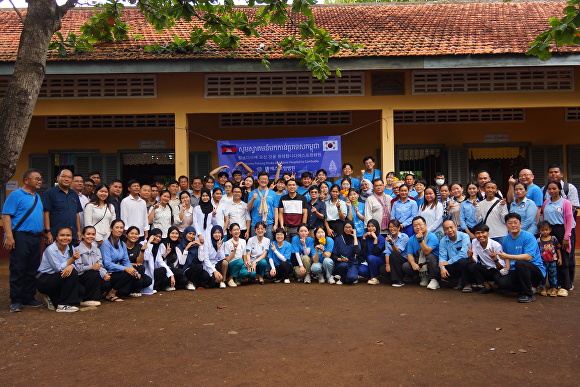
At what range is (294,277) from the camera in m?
8.46

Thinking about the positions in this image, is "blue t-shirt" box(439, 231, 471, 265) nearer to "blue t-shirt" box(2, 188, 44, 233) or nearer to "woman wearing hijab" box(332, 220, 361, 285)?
"woman wearing hijab" box(332, 220, 361, 285)

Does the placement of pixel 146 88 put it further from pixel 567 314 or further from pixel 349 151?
pixel 567 314

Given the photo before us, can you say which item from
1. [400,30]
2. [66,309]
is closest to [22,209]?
[66,309]

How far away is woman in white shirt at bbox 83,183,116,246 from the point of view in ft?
23.4

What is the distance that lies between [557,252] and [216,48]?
649cm

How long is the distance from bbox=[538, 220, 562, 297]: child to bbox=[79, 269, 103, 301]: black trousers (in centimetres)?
558

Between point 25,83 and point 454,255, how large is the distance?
574 centimetres

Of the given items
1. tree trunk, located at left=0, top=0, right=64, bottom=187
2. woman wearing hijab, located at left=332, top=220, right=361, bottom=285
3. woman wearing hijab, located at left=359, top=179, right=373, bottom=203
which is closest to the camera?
tree trunk, located at left=0, top=0, right=64, bottom=187

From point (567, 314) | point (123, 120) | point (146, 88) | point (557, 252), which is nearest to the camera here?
point (567, 314)

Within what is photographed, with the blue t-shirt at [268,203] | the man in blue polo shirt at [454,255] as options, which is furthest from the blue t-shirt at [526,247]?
the blue t-shirt at [268,203]

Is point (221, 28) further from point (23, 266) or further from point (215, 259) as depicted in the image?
point (23, 266)

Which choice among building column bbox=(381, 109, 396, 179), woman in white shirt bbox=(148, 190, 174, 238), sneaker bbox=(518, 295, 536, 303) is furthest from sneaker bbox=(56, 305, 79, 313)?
building column bbox=(381, 109, 396, 179)

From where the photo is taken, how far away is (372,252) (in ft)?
26.6

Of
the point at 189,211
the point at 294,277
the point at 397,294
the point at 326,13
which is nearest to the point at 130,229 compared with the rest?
the point at 189,211
